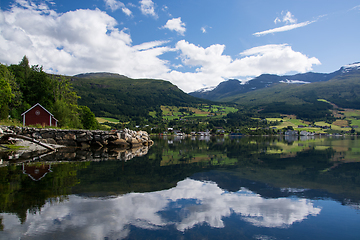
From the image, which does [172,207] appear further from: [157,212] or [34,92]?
[34,92]

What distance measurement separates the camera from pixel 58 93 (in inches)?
1612

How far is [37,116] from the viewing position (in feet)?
108

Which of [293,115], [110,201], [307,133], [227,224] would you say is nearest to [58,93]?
[110,201]

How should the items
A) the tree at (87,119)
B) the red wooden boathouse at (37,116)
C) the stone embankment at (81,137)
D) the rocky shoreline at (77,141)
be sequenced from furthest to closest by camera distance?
the tree at (87,119)
the red wooden boathouse at (37,116)
the stone embankment at (81,137)
the rocky shoreline at (77,141)

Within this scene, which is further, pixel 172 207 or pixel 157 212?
pixel 172 207

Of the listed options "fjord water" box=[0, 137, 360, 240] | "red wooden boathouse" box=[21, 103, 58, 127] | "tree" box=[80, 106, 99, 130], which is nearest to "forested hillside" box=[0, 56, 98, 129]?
"red wooden boathouse" box=[21, 103, 58, 127]

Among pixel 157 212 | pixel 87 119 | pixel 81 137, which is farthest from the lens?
pixel 87 119

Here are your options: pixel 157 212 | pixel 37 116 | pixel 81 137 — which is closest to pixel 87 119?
pixel 37 116

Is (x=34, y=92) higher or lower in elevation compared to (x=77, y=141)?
higher

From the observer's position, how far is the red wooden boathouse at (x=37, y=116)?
32562mm

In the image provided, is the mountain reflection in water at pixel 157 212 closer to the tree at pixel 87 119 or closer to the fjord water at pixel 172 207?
the fjord water at pixel 172 207

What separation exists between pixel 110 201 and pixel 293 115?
689ft

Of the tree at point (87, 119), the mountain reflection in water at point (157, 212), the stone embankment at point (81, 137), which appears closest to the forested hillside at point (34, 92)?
the stone embankment at point (81, 137)

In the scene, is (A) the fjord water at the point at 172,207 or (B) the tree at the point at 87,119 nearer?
(A) the fjord water at the point at 172,207
